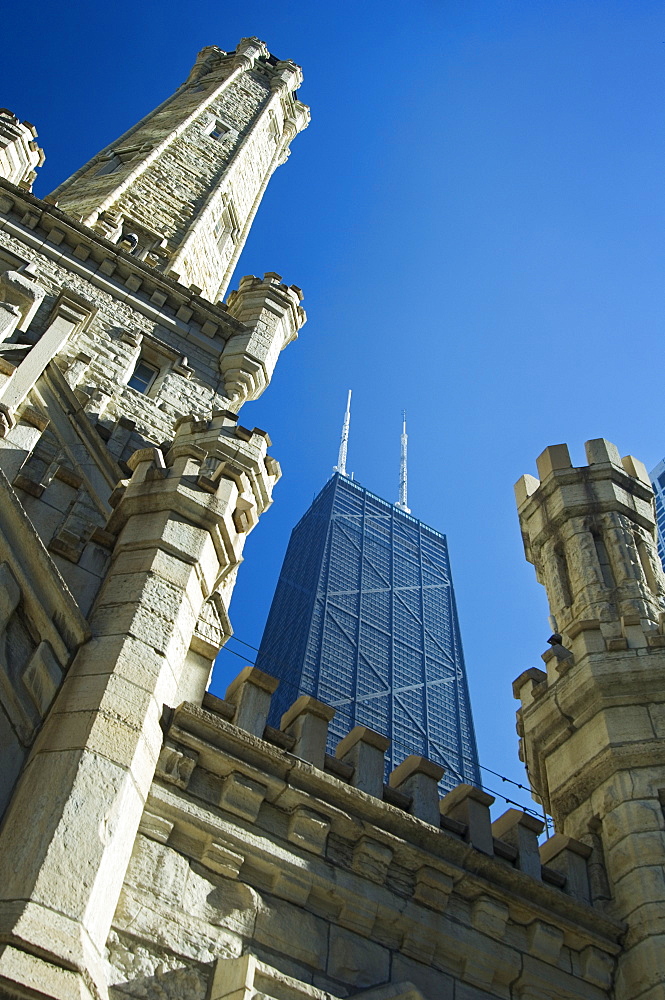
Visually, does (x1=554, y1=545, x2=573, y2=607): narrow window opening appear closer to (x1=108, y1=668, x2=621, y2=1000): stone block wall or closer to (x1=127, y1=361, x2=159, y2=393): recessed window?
(x1=108, y1=668, x2=621, y2=1000): stone block wall

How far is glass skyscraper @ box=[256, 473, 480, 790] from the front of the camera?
232 feet

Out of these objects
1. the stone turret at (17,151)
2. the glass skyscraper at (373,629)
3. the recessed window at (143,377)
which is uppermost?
the glass skyscraper at (373,629)

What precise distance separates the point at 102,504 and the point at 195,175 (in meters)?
16.2

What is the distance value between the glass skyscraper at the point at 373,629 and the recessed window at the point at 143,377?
143ft

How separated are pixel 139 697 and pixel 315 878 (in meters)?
1.98

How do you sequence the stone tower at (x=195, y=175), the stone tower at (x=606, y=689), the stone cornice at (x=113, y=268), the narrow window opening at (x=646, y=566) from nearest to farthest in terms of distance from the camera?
the stone tower at (x=606, y=689)
the narrow window opening at (x=646, y=566)
the stone cornice at (x=113, y=268)
the stone tower at (x=195, y=175)

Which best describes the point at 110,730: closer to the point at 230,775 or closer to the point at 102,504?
the point at 230,775

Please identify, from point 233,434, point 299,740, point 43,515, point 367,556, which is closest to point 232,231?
point 233,434

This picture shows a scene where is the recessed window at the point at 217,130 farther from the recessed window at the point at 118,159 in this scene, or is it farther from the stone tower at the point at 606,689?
the stone tower at the point at 606,689

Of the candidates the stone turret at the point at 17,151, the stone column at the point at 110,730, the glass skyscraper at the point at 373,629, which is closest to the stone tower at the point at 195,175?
the stone turret at the point at 17,151

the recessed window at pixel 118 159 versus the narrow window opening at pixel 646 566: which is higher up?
the recessed window at pixel 118 159

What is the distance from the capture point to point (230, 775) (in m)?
8.02

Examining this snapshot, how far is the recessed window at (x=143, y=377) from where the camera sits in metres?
15.6

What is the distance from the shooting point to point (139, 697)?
7602 mm
